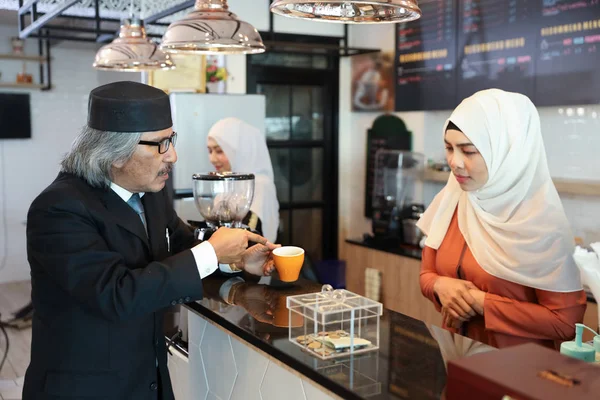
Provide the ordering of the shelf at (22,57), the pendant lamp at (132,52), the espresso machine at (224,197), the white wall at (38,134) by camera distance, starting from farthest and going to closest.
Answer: the white wall at (38,134) → the shelf at (22,57) → the pendant lamp at (132,52) → the espresso machine at (224,197)

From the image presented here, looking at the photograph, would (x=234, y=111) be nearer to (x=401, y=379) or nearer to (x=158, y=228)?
(x=158, y=228)

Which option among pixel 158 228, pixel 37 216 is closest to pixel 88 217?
pixel 37 216

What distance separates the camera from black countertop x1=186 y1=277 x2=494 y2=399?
4.50 ft

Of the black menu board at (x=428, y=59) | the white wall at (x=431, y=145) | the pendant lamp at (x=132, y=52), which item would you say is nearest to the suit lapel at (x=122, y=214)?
the pendant lamp at (x=132, y=52)

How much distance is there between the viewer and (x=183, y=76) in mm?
5012

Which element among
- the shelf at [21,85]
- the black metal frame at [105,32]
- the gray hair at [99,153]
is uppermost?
the black metal frame at [105,32]

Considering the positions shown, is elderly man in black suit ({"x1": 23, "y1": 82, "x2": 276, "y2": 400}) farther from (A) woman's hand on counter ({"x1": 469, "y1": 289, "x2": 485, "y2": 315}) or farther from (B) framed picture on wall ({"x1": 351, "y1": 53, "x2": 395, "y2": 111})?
(B) framed picture on wall ({"x1": 351, "y1": 53, "x2": 395, "y2": 111})

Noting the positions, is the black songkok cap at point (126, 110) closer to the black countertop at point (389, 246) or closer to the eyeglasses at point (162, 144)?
the eyeglasses at point (162, 144)

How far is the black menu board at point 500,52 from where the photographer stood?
149 inches

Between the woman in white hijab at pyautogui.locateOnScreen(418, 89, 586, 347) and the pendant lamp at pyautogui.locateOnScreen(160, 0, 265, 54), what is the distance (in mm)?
761

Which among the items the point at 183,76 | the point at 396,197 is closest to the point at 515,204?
the point at 396,197

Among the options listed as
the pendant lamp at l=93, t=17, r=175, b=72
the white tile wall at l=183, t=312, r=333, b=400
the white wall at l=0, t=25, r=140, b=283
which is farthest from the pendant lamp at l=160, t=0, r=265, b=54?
the white wall at l=0, t=25, r=140, b=283

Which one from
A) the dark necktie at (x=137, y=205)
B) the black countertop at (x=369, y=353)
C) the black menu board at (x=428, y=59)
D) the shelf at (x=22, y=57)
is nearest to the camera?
the black countertop at (x=369, y=353)

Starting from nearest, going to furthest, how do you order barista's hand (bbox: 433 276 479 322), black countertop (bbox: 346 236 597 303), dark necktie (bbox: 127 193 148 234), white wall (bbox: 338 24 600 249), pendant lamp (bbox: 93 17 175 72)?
dark necktie (bbox: 127 193 148 234) < barista's hand (bbox: 433 276 479 322) < pendant lamp (bbox: 93 17 175 72) < white wall (bbox: 338 24 600 249) < black countertop (bbox: 346 236 597 303)
